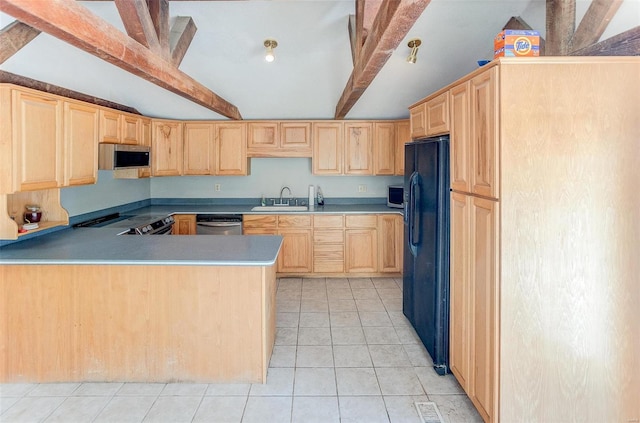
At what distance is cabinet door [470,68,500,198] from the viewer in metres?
1.89

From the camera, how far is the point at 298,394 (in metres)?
2.45

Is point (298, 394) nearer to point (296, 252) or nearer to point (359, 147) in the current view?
point (296, 252)

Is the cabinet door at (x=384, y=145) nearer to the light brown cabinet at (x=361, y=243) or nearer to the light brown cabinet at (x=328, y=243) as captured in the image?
the light brown cabinet at (x=361, y=243)

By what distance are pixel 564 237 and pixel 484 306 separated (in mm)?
528

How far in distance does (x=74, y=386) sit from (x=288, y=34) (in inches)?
130

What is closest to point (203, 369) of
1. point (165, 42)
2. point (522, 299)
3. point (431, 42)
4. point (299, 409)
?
point (299, 409)

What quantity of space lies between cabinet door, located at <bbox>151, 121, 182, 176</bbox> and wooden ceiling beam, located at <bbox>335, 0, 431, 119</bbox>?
297 cm

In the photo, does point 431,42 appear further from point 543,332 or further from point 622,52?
point 543,332

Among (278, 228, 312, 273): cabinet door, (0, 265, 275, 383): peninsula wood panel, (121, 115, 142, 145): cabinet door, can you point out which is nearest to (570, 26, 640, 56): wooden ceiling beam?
(0, 265, 275, 383): peninsula wood panel

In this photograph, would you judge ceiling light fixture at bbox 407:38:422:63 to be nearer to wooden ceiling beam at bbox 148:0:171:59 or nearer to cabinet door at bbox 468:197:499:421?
cabinet door at bbox 468:197:499:421

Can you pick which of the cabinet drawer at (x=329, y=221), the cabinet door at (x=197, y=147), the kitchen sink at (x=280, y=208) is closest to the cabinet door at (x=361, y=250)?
the cabinet drawer at (x=329, y=221)

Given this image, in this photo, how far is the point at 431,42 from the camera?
3.67m

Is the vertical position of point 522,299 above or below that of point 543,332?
above

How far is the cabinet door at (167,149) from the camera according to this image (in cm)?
484
